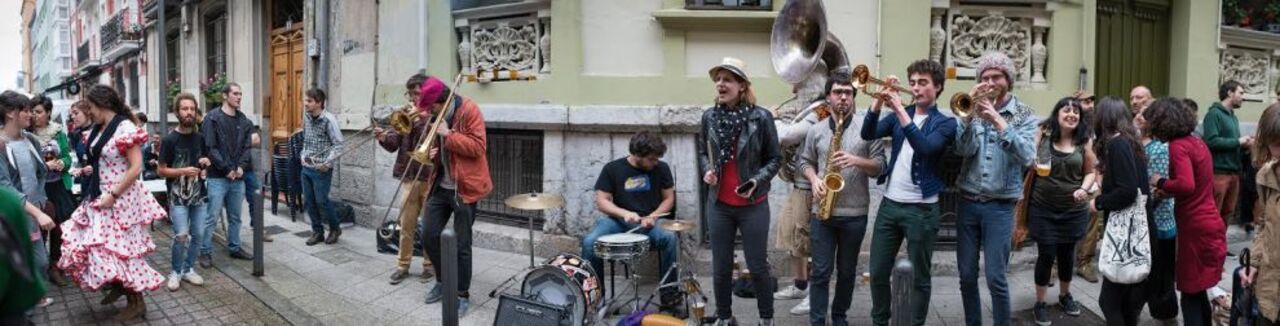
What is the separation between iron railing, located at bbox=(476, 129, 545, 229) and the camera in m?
7.16

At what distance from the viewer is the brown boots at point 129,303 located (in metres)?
5.14

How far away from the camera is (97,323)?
200 inches

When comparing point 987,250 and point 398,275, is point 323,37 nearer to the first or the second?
point 398,275

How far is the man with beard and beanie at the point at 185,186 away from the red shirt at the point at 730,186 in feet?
14.3

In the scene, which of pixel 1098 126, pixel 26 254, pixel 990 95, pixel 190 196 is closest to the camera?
pixel 26 254

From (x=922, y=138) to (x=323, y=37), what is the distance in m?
7.75

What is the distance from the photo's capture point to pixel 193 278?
19.9ft

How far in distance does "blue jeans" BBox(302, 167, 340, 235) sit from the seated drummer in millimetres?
3557

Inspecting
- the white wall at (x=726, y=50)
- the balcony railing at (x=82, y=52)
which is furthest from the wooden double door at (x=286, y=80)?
the balcony railing at (x=82, y=52)

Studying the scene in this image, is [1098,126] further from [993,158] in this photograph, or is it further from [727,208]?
[727,208]

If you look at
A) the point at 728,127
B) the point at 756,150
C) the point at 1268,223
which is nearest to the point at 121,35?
the point at 728,127

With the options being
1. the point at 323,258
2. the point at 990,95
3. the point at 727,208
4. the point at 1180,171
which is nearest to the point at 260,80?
the point at 323,258

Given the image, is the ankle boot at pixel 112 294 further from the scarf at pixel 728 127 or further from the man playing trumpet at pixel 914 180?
the man playing trumpet at pixel 914 180

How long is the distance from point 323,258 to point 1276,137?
22.7 feet
